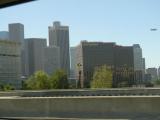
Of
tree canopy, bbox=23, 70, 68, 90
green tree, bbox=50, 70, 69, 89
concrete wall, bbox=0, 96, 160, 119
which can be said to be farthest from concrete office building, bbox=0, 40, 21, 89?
concrete wall, bbox=0, 96, 160, 119

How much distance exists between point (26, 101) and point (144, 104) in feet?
20.8

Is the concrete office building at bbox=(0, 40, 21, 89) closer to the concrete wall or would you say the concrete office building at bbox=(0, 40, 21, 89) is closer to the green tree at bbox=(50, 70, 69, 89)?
the green tree at bbox=(50, 70, 69, 89)

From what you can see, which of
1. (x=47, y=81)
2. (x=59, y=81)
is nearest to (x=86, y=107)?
(x=47, y=81)

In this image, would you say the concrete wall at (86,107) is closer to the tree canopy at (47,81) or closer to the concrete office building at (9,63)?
the tree canopy at (47,81)

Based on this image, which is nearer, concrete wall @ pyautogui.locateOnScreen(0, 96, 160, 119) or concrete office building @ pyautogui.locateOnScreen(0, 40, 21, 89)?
concrete wall @ pyautogui.locateOnScreen(0, 96, 160, 119)

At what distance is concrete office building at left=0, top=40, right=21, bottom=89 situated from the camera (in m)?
186

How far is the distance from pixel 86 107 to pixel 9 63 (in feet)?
566

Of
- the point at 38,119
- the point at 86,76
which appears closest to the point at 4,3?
the point at 38,119

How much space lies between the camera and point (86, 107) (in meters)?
20.6

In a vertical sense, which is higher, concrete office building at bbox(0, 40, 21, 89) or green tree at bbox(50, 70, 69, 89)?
concrete office building at bbox(0, 40, 21, 89)

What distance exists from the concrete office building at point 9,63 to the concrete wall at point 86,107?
161798 mm

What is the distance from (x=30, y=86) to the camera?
112 m

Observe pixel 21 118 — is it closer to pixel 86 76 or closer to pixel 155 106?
pixel 155 106

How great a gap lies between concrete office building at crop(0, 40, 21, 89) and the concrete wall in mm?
161798
